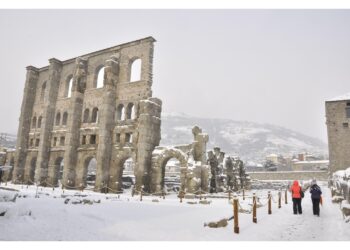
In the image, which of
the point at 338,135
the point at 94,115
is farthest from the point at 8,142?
the point at 338,135

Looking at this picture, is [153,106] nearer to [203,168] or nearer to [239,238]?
[203,168]

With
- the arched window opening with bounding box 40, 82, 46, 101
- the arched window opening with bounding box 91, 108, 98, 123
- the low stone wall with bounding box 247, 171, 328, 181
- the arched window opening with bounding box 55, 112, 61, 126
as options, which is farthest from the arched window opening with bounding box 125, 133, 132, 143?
the low stone wall with bounding box 247, 171, 328, 181

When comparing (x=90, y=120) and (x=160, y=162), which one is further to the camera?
(x=90, y=120)

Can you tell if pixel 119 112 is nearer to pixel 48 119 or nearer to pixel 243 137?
pixel 48 119

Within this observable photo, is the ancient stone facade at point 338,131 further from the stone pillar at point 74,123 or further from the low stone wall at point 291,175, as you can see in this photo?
the stone pillar at point 74,123

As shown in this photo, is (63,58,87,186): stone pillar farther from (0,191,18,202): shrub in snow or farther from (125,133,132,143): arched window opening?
(0,191,18,202): shrub in snow

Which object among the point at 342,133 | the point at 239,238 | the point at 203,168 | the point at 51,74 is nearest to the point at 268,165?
the point at 342,133

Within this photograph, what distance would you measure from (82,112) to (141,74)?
7.73 metres

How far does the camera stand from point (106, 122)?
2658cm

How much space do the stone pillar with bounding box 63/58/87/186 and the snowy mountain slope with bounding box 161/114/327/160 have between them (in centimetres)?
10566

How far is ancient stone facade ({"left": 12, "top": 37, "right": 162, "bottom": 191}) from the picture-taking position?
25547 mm

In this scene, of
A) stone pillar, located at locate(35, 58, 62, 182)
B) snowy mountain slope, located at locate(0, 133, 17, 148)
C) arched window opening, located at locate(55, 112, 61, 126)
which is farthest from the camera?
snowy mountain slope, located at locate(0, 133, 17, 148)

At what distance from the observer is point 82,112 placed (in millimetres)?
29719

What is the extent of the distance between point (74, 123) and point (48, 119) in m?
4.20
